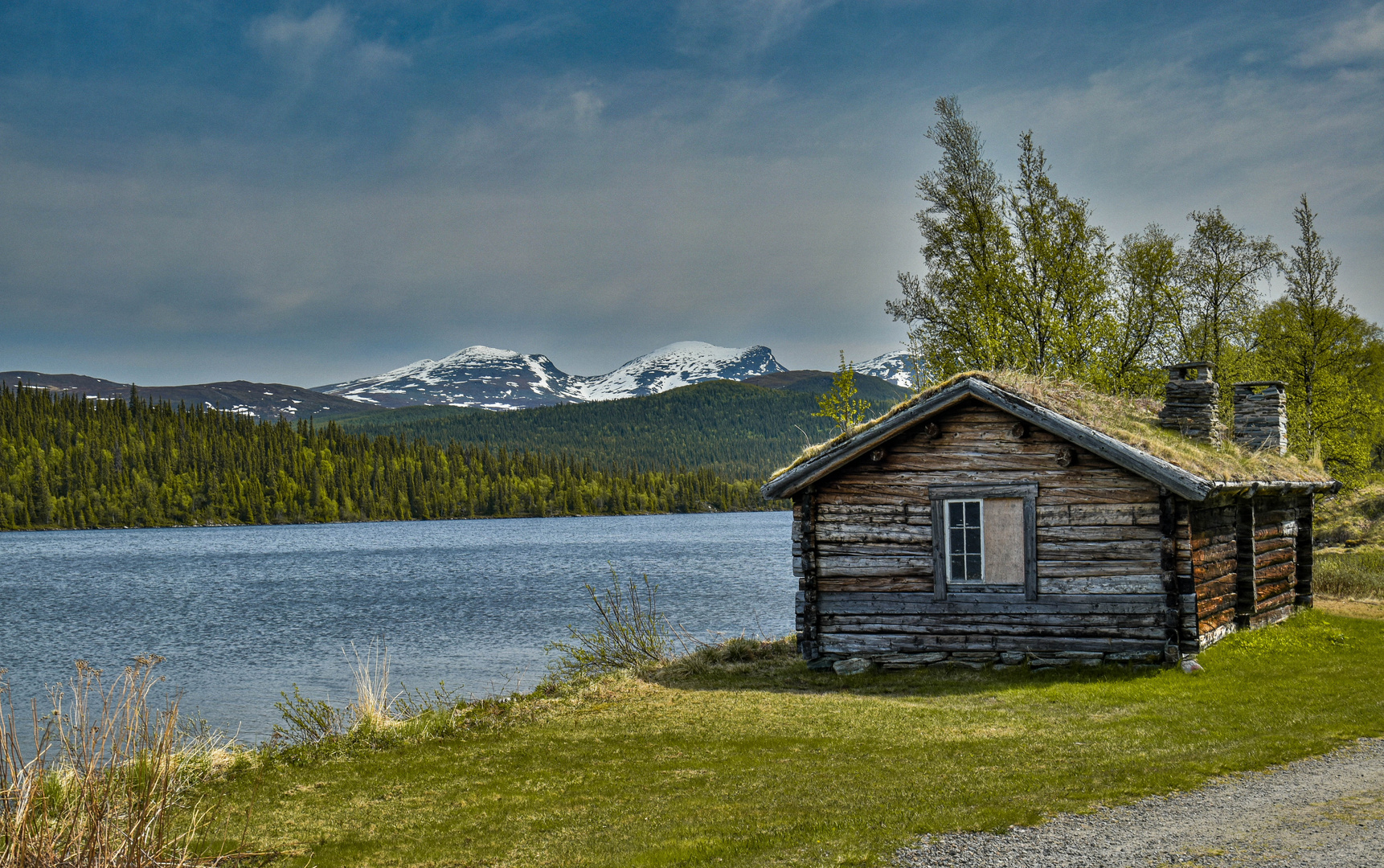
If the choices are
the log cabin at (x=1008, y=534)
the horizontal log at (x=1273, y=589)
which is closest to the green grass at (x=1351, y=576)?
the horizontal log at (x=1273, y=589)

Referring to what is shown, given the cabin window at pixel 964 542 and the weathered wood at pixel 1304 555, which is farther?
the weathered wood at pixel 1304 555

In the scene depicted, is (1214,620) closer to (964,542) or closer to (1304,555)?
(964,542)

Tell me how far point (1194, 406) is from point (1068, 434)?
5287mm

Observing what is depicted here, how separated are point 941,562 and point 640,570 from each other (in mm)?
41314

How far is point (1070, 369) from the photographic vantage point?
29.4m

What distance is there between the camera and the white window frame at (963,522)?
1588 cm

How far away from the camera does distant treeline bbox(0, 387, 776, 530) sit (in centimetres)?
14988

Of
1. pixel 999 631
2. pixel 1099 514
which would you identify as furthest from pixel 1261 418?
pixel 999 631

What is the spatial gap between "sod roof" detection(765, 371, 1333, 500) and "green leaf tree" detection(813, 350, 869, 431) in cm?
613

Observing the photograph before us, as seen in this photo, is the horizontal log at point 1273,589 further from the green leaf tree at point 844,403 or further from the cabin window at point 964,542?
the green leaf tree at point 844,403

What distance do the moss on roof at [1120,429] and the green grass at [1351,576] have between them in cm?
709

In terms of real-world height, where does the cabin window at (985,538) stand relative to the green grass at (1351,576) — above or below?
above

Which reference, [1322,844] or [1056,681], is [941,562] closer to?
[1056,681]

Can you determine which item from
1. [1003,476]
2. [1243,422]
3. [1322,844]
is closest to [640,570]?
[1243,422]
